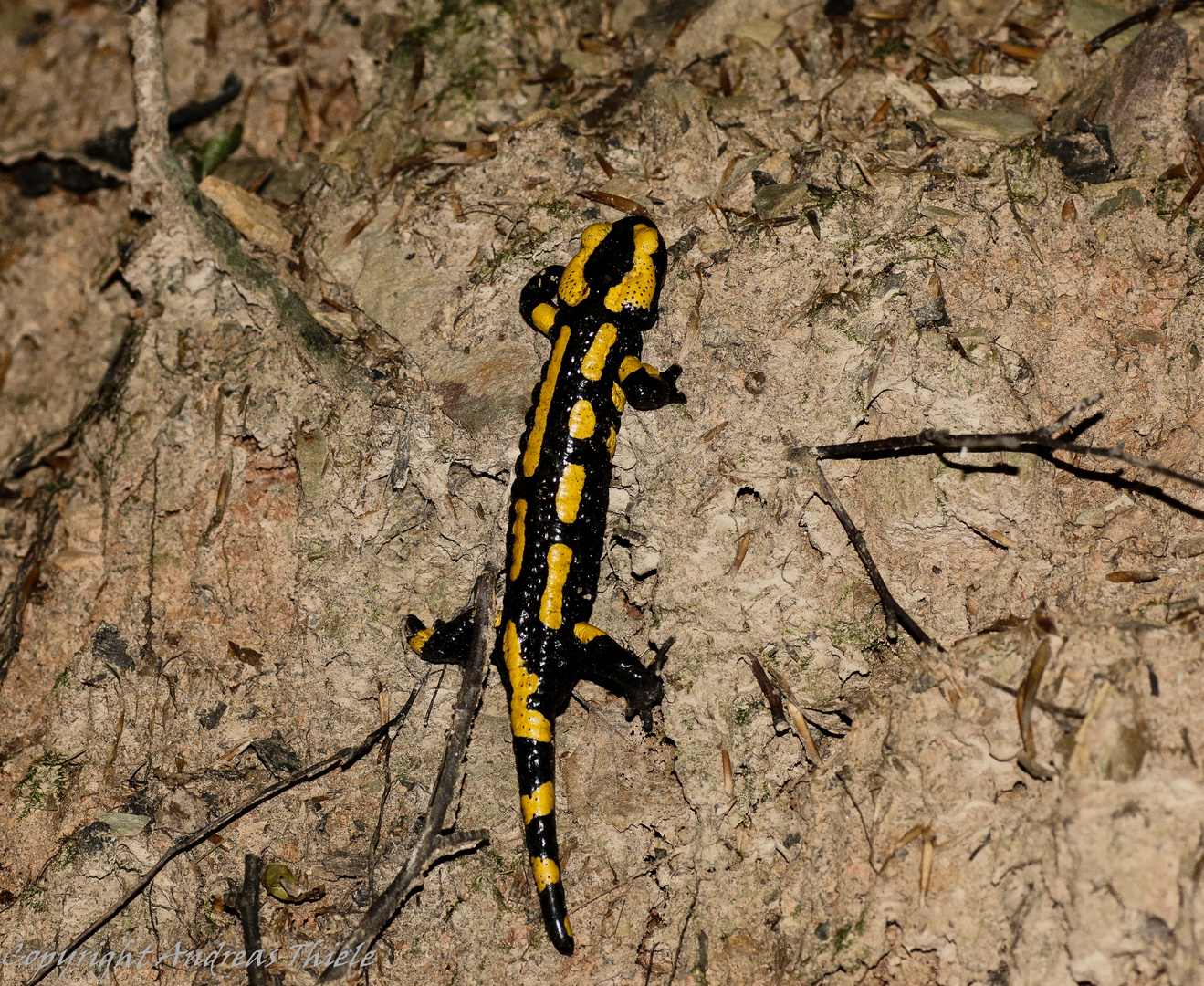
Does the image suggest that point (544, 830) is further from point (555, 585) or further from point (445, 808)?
point (555, 585)

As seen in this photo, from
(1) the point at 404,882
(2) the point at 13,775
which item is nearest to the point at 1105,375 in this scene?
(1) the point at 404,882

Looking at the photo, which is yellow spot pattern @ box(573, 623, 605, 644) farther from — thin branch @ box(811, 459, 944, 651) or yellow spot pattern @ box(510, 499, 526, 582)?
thin branch @ box(811, 459, 944, 651)

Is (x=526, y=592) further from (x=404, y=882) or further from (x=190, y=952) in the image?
(x=190, y=952)

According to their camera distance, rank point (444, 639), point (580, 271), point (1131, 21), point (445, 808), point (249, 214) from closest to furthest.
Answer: point (445, 808), point (444, 639), point (580, 271), point (1131, 21), point (249, 214)

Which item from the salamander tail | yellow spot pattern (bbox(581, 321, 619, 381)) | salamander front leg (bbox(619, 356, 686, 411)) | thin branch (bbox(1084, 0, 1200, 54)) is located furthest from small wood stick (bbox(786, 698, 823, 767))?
thin branch (bbox(1084, 0, 1200, 54))

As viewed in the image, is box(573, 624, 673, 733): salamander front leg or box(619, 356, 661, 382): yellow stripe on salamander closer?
box(573, 624, 673, 733): salamander front leg

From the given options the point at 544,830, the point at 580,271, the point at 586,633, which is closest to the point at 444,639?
the point at 586,633
